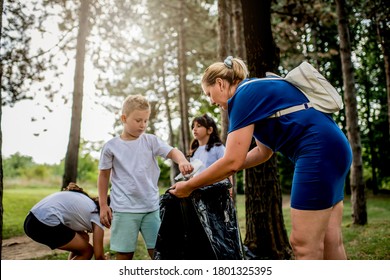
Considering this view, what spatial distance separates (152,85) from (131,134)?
14.0 metres

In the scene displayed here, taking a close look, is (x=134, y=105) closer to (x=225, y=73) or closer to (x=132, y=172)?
(x=132, y=172)

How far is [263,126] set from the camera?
209cm

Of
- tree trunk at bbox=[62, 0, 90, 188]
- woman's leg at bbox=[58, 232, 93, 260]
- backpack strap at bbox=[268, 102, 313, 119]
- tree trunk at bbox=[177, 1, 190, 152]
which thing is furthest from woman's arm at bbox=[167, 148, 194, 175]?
tree trunk at bbox=[177, 1, 190, 152]

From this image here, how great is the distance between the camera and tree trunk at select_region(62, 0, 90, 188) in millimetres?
7541

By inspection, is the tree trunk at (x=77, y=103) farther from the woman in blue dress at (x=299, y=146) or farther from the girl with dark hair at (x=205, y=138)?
the woman in blue dress at (x=299, y=146)

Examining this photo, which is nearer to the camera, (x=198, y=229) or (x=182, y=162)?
(x=198, y=229)

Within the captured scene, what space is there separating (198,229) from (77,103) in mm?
5623

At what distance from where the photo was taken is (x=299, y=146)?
2.01 meters

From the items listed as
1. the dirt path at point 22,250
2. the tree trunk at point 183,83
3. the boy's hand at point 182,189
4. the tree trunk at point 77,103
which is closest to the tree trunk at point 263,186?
the boy's hand at point 182,189

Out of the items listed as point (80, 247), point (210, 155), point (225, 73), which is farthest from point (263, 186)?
point (225, 73)

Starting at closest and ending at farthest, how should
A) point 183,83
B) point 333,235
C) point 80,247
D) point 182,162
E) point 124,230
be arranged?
point 333,235 → point 182,162 → point 124,230 → point 80,247 → point 183,83

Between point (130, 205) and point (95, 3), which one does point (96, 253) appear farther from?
point (95, 3)

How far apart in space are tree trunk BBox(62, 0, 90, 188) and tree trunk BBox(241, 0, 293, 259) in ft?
14.0

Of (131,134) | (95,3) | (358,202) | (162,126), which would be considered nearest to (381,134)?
(162,126)
